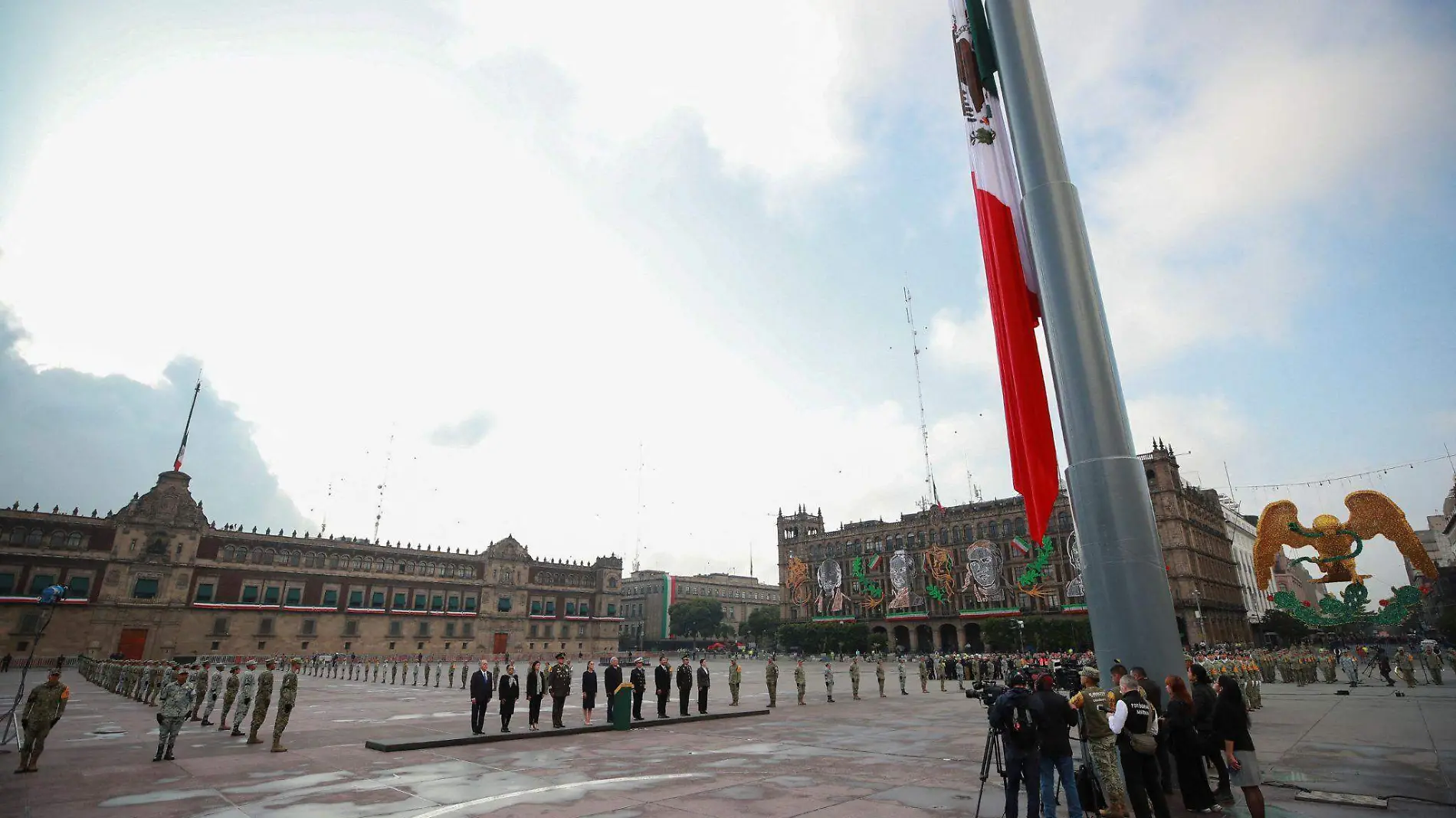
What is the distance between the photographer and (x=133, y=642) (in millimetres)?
55062

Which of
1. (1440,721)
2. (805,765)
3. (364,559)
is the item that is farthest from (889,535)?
(805,765)

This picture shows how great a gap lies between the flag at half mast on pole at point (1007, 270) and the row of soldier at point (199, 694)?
502 inches

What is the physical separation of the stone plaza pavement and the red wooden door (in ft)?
165

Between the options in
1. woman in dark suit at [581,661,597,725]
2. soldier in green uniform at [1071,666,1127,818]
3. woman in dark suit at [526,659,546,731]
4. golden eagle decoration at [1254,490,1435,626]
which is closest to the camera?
soldier in green uniform at [1071,666,1127,818]

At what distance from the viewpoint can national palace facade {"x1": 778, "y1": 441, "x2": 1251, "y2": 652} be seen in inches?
2726

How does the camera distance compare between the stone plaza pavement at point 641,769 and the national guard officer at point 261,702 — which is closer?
the stone plaza pavement at point 641,769

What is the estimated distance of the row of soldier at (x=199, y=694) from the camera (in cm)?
1152

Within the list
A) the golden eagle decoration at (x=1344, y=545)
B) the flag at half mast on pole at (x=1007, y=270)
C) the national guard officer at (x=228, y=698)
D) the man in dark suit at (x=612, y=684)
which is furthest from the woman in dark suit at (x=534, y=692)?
the golden eagle decoration at (x=1344, y=545)

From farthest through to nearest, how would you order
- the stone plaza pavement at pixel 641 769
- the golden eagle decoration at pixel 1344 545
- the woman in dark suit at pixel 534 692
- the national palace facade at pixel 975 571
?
the national palace facade at pixel 975 571, the golden eagle decoration at pixel 1344 545, the woman in dark suit at pixel 534 692, the stone plaza pavement at pixel 641 769

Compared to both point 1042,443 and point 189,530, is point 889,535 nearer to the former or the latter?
point 189,530

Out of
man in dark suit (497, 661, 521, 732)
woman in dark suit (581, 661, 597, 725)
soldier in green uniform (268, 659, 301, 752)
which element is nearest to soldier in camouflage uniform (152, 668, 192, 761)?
soldier in green uniform (268, 659, 301, 752)

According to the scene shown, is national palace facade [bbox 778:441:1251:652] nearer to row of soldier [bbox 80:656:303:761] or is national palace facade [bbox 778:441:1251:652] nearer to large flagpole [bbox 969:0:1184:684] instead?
large flagpole [bbox 969:0:1184:684]

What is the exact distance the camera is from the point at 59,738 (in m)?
14.0

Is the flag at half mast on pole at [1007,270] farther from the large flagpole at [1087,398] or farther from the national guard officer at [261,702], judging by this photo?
the national guard officer at [261,702]
